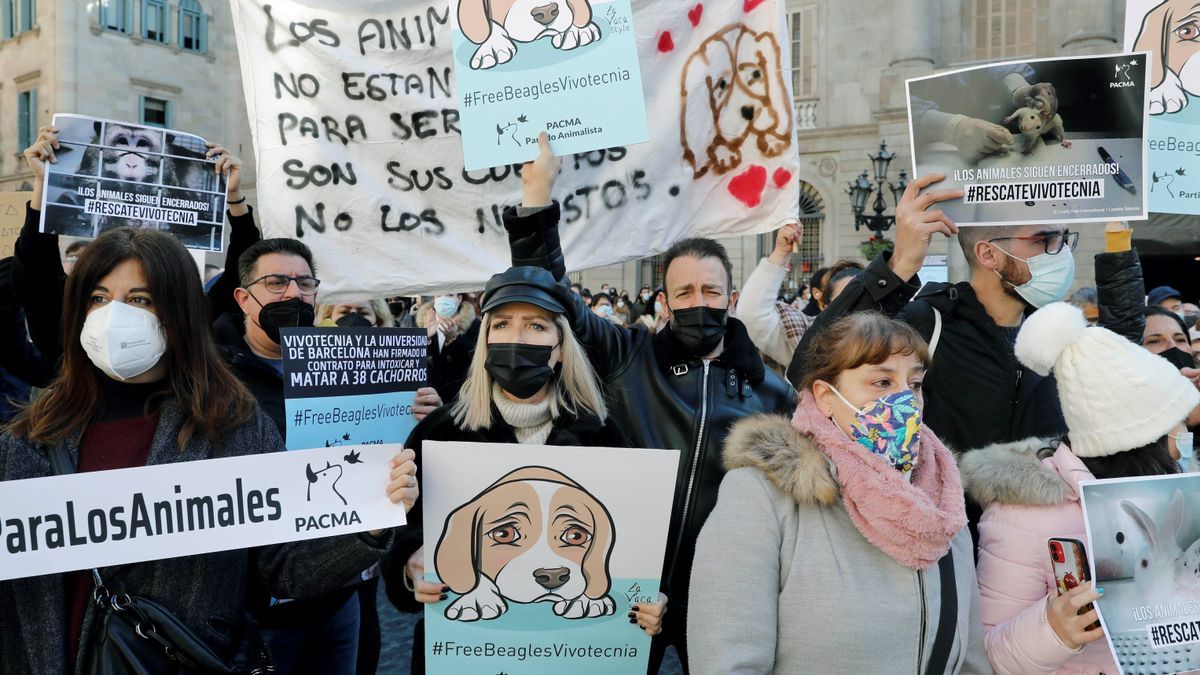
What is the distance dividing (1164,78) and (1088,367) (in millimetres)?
1967

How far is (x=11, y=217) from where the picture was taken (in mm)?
4266

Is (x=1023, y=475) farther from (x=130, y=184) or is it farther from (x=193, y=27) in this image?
(x=193, y=27)

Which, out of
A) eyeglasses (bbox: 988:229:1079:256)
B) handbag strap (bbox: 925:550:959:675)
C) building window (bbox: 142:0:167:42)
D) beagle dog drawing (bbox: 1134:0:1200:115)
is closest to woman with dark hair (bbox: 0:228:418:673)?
handbag strap (bbox: 925:550:959:675)

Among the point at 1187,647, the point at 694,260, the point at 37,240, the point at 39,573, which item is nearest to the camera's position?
the point at 39,573

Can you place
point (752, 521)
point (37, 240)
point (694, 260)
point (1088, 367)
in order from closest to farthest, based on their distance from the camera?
point (752, 521) → point (1088, 367) → point (694, 260) → point (37, 240)

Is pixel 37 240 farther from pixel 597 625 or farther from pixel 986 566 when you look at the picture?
pixel 986 566

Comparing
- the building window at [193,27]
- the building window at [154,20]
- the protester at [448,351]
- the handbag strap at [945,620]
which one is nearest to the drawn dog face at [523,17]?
the handbag strap at [945,620]

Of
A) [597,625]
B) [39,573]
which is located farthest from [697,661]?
[39,573]

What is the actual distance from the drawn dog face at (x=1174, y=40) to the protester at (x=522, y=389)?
2.67 m

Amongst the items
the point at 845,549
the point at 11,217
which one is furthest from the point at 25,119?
the point at 845,549

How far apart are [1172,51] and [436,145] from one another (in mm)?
2979

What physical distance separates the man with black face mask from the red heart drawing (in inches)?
23.4

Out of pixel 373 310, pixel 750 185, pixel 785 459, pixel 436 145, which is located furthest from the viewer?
pixel 373 310

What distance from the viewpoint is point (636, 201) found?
3.70m
